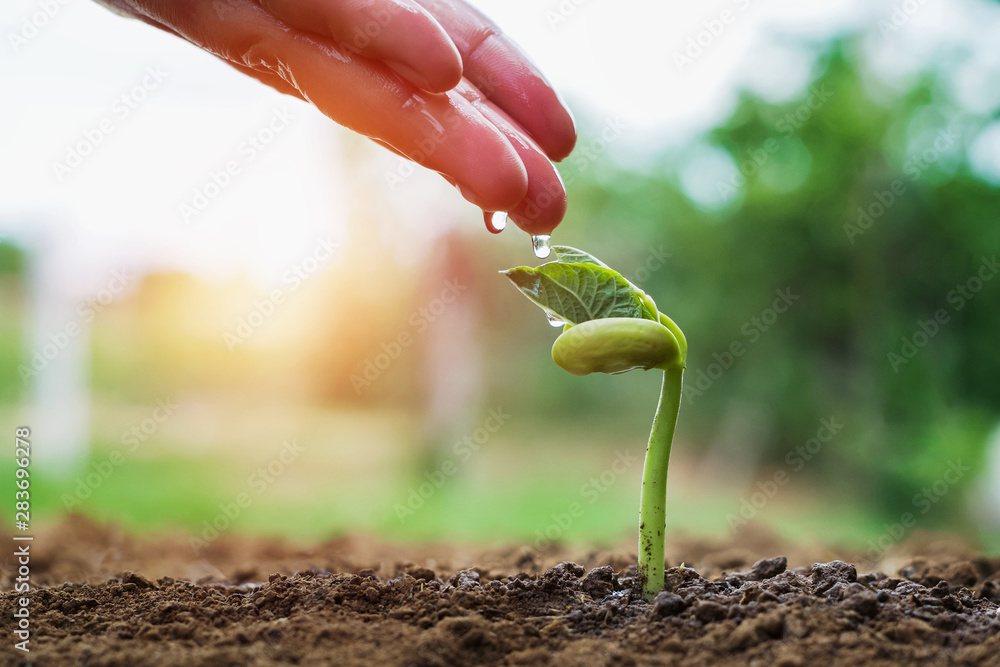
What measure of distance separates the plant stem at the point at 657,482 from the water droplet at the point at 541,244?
0.36 metres

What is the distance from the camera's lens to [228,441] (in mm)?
5434

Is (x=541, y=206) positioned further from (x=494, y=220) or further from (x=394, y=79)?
(x=394, y=79)

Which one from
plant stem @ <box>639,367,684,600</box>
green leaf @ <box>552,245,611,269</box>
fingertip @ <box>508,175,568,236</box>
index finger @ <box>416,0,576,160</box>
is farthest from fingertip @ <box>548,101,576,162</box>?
plant stem @ <box>639,367,684,600</box>

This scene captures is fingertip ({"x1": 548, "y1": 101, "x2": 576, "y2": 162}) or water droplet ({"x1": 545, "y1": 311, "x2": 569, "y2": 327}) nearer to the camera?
water droplet ({"x1": 545, "y1": 311, "x2": 569, "y2": 327})

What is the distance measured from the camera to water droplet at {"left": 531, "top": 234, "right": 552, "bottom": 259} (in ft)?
3.76

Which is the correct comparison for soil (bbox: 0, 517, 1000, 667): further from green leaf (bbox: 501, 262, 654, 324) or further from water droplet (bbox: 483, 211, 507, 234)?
water droplet (bbox: 483, 211, 507, 234)

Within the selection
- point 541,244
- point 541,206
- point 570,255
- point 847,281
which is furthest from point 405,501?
point 570,255

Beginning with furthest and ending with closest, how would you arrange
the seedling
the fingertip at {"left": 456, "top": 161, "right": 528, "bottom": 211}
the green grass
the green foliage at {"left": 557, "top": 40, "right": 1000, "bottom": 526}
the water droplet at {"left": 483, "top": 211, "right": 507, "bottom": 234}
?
the green foliage at {"left": 557, "top": 40, "right": 1000, "bottom": 526}
the green grass
the water droplet at {"left": 483, "top": 211, "right": 507, "bottom": 234}
the fingertip at {"left": 456, "top": 161, "right": 528, "bottom": 211}
the seedling

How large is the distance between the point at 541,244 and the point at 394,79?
35cm

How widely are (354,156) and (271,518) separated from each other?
288 cm

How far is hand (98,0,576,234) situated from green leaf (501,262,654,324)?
180 mm

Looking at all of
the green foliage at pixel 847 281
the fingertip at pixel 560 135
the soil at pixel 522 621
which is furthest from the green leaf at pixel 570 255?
the green foliage at pixel 847 281

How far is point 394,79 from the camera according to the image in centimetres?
101

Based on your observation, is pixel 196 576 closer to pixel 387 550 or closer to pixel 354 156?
pixel 387 550
